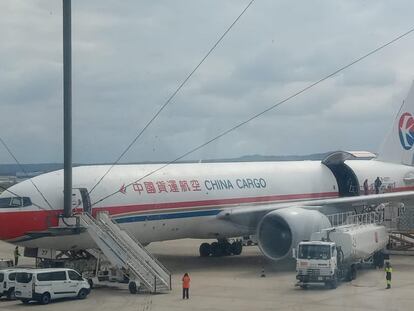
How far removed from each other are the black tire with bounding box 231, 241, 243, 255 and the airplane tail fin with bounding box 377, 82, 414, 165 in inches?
510

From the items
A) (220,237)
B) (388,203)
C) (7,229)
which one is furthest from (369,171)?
(7,229)

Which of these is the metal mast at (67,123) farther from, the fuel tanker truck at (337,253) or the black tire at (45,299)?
the fuel tanker truck at (337,253)

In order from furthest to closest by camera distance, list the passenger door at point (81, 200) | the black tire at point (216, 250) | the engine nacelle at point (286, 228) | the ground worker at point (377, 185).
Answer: the ground worker at point (377, 185) → the black tire at point (216, 250) → the engine nacelle at point (286, 228) → the passenger door at point (81, 200)

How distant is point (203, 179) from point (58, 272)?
440 inches

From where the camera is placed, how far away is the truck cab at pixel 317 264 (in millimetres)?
28000

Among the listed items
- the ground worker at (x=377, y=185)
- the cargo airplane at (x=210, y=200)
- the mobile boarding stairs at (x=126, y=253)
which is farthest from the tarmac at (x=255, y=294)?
the ground worker at (x=377, y=185)

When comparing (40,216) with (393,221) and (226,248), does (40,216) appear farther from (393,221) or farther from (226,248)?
(393,221)

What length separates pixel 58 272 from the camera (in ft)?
86.5

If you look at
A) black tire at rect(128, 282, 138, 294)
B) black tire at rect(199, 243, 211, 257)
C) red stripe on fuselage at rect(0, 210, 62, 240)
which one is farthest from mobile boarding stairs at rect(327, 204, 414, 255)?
red stripe on fuselage at rect(0, 210, 62, 240)

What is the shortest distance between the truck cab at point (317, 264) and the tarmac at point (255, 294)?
0.40 metres

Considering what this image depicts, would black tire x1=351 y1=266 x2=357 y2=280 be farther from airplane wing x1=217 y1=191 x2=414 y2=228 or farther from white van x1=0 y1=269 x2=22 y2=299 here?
white van x1=0 y1=269 x2=22 y2=299

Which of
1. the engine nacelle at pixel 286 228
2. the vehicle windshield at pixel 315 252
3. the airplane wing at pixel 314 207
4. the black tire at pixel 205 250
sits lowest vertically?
the black tire at pixel 205 250

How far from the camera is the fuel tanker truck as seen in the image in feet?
92.2

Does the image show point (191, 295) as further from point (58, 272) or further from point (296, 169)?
point (296, 169)
